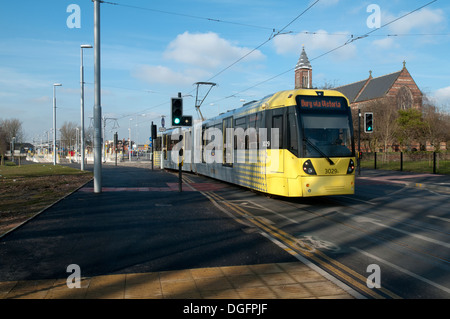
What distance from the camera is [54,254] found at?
6.30 m

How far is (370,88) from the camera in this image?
83.6 meters

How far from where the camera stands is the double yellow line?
4687mm

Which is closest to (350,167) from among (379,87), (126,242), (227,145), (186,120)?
(227,145)

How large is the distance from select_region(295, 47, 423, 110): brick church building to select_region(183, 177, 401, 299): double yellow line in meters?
64.5

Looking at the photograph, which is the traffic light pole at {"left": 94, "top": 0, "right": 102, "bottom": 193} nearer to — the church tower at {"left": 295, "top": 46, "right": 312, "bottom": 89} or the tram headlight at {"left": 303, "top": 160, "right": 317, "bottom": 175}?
the tram headlight at {"left": 303, "top": 160, "right": 317, "bottom": 175}

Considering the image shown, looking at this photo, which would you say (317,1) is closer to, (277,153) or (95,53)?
(277,153)

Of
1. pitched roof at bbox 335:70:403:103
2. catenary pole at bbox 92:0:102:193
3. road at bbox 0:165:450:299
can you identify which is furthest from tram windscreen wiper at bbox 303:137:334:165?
pitched roof at bbox 335:70:403:103

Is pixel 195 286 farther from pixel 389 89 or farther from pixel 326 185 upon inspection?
pixel 389 89

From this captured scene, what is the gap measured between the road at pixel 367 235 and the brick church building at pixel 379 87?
60737 millimetres

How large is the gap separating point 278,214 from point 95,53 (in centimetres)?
987

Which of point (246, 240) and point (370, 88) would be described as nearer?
point (246, 240)

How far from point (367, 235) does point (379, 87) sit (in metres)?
81.0

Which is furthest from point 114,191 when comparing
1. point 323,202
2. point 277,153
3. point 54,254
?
point 54,254
